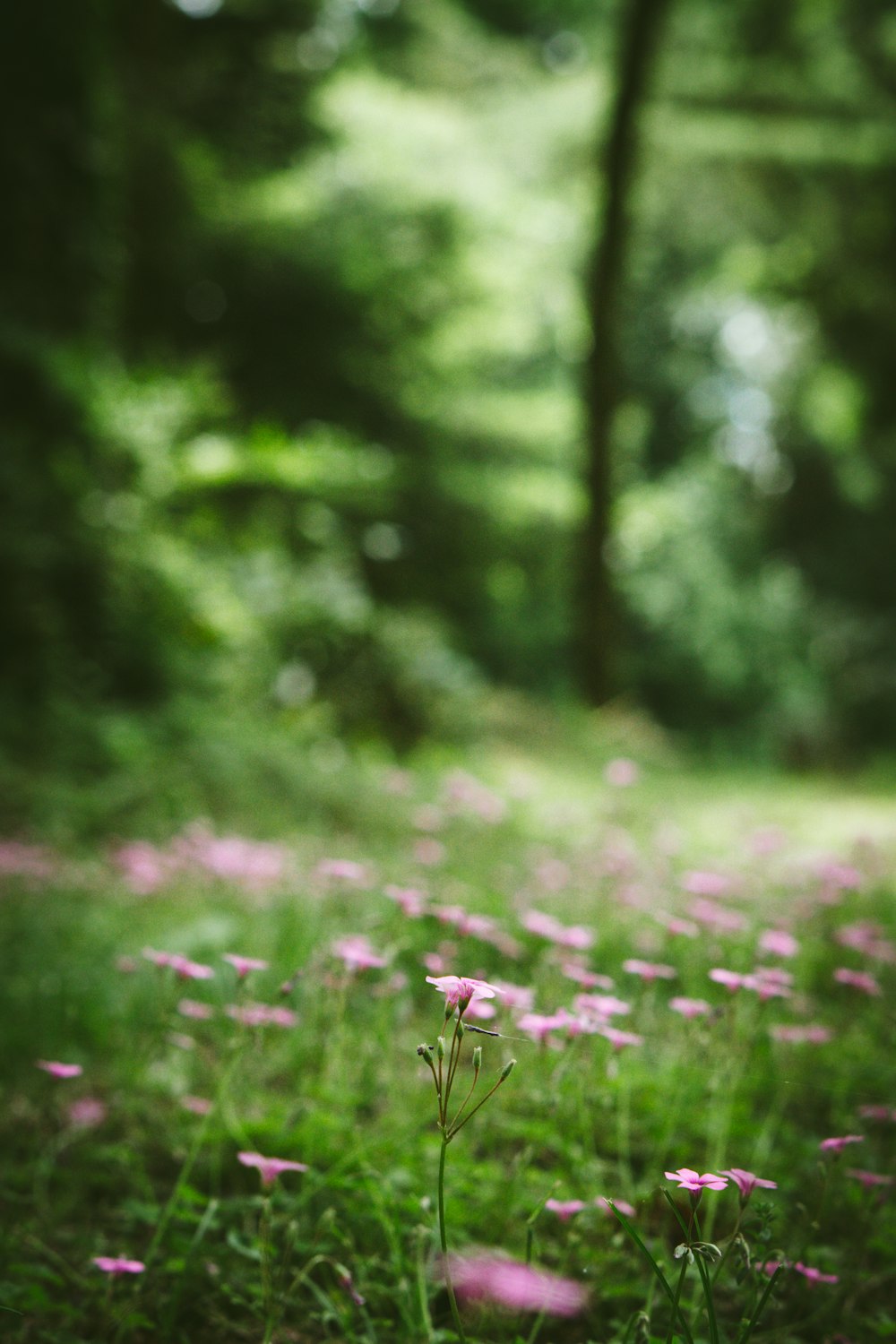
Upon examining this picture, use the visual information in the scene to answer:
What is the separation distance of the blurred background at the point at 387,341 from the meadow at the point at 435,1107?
1.65 m

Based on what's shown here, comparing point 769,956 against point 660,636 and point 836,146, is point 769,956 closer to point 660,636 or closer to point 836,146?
A: point 836,146

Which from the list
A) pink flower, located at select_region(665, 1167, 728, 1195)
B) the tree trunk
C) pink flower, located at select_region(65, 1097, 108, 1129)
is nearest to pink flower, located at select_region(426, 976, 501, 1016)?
pink flower, located at select_region(665, 1167, 728, 1195)

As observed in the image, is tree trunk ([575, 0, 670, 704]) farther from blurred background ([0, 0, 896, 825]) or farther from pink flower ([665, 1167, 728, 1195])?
pink flower ([665, 1167, 728, 1195])

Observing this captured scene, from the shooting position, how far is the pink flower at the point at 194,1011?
148 centimetres

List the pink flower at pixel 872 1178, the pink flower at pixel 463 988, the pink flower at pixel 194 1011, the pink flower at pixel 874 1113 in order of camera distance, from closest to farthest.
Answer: the pink flower at pixel 463 988 < the pink flower at pixel 872 1178 < the pink flower at pixel 874 1113 < the pink flower at pixel 194 1011

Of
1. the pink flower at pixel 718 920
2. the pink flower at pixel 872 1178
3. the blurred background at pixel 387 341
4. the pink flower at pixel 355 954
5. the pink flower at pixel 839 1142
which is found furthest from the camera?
the blurred background at pixel 387 341

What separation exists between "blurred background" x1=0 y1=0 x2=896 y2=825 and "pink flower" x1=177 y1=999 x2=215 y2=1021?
73.0 inches

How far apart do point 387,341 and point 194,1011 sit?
7.29 m

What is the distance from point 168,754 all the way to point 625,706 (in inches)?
255

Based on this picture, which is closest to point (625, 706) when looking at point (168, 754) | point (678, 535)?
point (678, 535)

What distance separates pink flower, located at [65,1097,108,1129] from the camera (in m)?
1.54

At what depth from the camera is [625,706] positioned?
9.78m

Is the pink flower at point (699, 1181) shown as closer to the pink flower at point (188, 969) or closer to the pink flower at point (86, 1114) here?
the pink flower at point (188, 969)

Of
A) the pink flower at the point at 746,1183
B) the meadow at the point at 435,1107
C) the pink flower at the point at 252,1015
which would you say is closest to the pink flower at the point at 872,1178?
the meadow at the point at 435,1107
